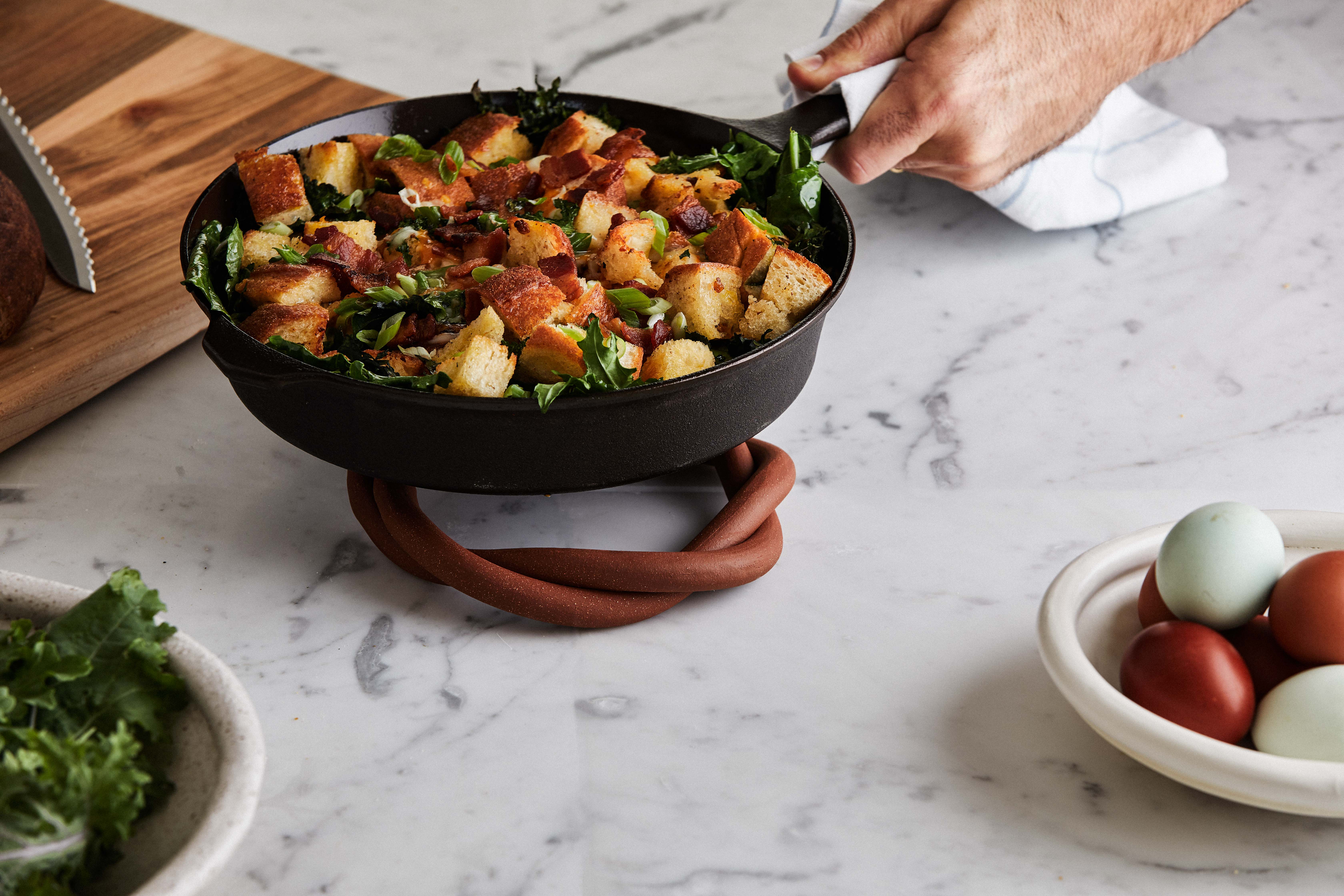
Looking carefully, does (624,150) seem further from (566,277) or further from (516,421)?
(516,421)

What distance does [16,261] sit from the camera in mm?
1258

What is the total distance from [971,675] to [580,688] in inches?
13.2

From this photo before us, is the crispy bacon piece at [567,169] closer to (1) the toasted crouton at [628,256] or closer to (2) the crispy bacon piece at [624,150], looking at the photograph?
(2) the crispy bacon piece at [624,150]

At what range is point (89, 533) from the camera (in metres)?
1.13

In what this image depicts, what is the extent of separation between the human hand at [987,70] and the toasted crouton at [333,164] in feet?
1.73

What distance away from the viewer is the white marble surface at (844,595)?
0.84 meters

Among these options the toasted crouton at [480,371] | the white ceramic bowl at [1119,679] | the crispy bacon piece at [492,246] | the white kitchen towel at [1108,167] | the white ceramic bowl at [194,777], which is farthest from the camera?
the white kitchen towel at [1108,167]

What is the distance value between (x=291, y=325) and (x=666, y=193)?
0.43m

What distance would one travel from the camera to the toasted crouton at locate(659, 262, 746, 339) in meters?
1.09

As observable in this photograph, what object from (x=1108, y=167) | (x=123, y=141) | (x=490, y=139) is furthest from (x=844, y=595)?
(x=123, y=141)

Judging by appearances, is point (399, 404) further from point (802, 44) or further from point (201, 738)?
point (802, 44)

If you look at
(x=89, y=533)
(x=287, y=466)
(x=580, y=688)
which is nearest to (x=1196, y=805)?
(x=580, y=688)

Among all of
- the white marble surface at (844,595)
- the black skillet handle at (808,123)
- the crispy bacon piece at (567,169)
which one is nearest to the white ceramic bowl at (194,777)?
the white marble surface at (844,595)

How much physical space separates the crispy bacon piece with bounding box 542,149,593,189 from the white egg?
84 centimetres
